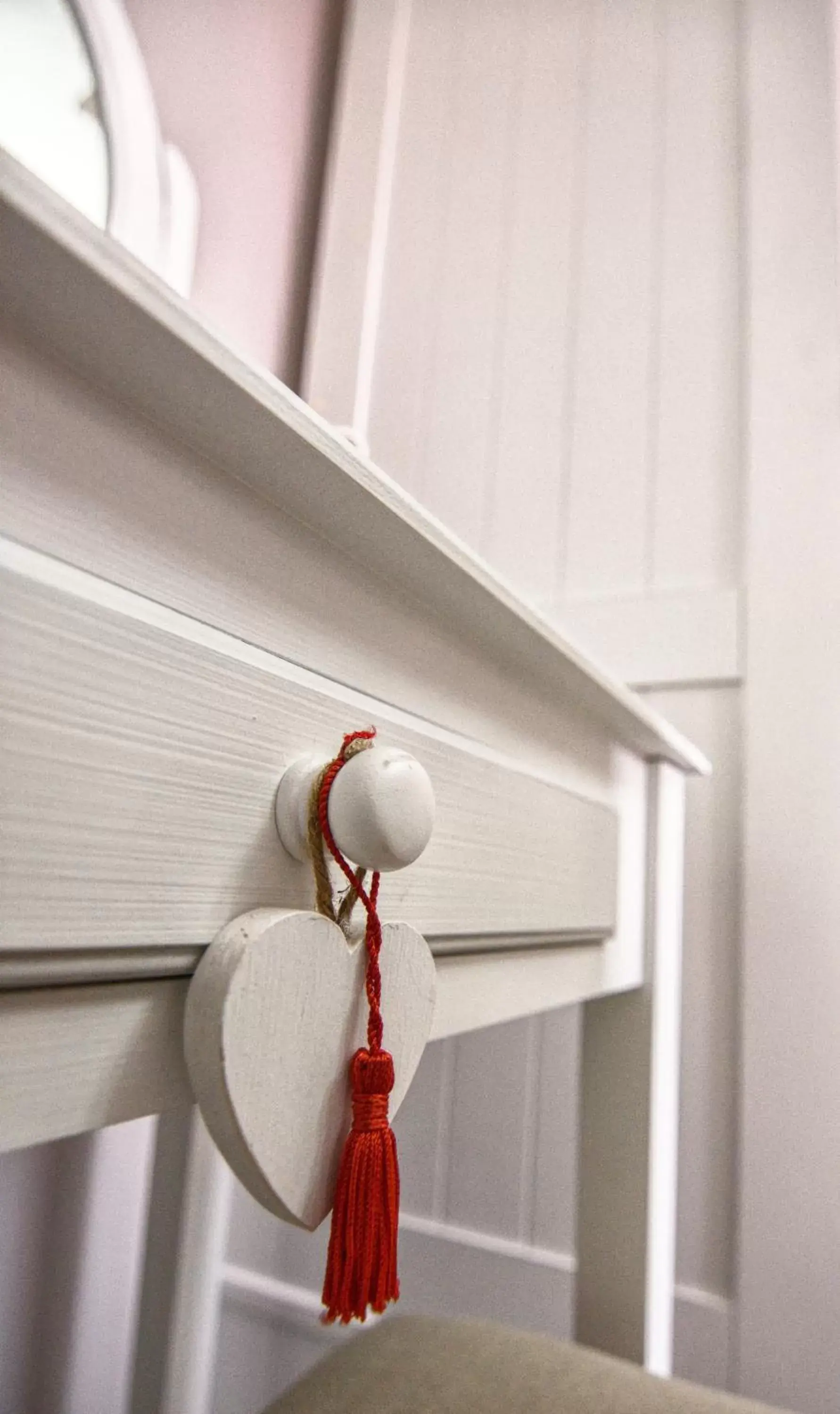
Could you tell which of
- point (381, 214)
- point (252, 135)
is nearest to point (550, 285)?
point (381, 214)

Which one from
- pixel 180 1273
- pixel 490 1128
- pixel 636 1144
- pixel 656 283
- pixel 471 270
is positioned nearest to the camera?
pixel 636 1144

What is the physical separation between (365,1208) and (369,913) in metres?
0.09

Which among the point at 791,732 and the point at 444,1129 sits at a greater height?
the point at 791,732

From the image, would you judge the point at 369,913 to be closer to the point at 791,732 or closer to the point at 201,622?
the point at 201,622

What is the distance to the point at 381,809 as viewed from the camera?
303 millimetres

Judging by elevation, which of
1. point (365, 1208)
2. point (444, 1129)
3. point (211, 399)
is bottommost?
point (444, 1129)

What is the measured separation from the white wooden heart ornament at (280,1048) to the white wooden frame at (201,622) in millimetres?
23

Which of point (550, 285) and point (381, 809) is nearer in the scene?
point (381, 809)

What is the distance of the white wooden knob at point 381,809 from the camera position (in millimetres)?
305

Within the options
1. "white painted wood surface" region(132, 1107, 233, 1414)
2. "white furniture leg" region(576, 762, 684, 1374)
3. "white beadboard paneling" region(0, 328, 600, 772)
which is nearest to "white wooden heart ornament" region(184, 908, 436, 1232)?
"white beadboard paneling" region(0, 328, 600, 772)

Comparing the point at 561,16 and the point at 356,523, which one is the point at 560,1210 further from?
the point at 561,16

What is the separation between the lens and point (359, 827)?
0.31m

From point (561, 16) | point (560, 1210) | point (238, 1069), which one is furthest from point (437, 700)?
point (561, 16)

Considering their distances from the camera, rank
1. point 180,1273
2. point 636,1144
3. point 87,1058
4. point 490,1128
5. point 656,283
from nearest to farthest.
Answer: point 87,1058
point 636,1144
point 180,1273
point 490,1128
point 656,283
